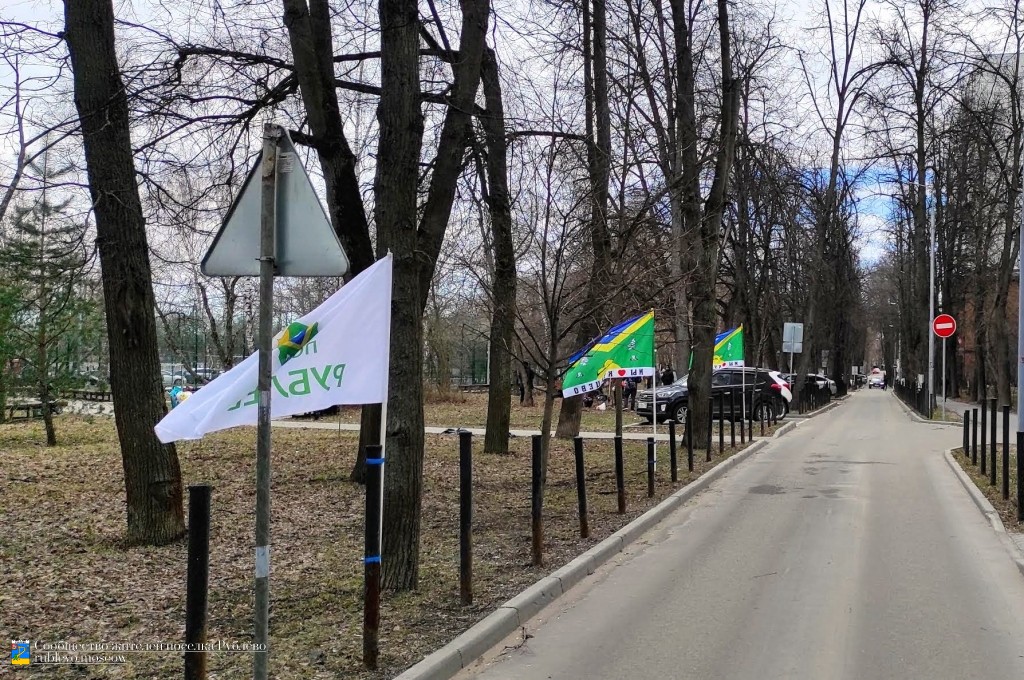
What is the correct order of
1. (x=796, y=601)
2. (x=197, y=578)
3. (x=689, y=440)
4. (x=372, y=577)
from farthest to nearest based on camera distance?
(x=689, y=440) < (x=796, y=601) < (x=372, y=577) < (x=197, y=578)

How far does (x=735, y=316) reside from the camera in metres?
37.7

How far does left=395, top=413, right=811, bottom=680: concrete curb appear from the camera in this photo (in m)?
4.96

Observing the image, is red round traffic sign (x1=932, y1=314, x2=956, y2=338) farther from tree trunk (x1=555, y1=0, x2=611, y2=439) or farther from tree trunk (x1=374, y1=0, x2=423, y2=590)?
tree trunk (x1=374, y1=0, x2=423, y2=590)

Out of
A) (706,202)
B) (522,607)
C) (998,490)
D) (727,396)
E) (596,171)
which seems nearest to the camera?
(522,607)

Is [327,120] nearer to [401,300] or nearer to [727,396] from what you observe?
[401,300]

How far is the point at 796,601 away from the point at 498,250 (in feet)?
30.1

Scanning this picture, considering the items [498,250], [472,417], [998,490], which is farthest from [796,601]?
[472,417]

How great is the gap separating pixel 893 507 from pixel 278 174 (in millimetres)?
9559

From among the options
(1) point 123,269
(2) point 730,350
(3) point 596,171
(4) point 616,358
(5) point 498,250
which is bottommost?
(4) point 616,358

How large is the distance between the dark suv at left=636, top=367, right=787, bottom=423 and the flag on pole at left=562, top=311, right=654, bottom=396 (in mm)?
14219

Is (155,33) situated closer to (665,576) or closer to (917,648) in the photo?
(665,576)

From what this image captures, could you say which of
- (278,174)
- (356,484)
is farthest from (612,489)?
(278,174)

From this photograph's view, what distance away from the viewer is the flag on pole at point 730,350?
1972 centimetres

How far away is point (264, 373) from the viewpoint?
414 centimetres
